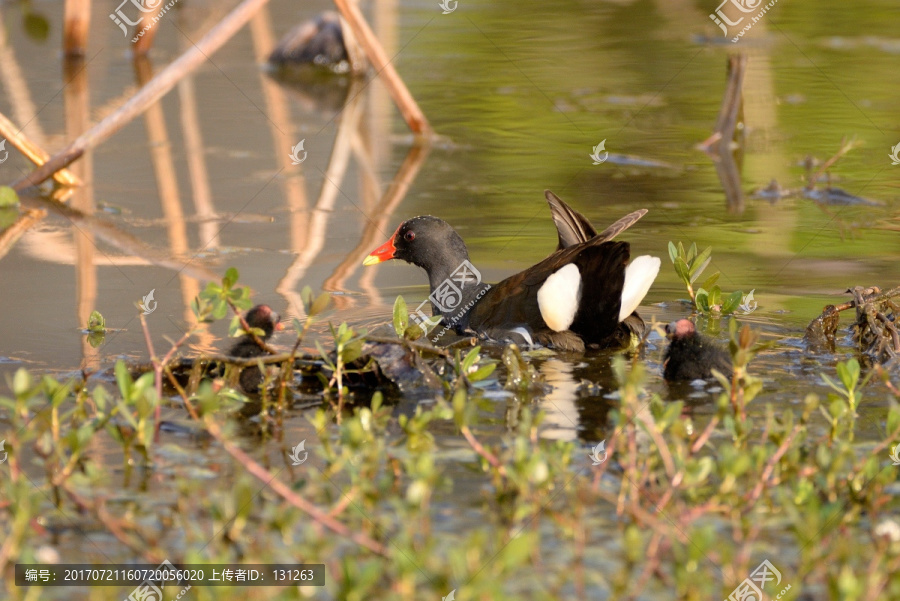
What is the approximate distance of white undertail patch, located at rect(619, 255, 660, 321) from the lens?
5.21 m

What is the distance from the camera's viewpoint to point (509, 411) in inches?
175

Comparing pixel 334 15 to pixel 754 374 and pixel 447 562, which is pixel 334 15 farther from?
pixel 447 562

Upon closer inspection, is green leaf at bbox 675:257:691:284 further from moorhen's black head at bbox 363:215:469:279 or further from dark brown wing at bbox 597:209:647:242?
moorhen's black head at bbox 363:215:469:279

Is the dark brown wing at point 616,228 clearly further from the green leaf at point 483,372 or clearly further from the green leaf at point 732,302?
the green leaf at point 483,372

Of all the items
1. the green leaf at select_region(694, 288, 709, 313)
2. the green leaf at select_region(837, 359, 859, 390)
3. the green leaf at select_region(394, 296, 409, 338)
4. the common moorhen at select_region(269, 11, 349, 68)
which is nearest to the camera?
the green leaf at select_region(837, 359, 859, 390)

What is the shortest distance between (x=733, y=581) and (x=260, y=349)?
2.41 m

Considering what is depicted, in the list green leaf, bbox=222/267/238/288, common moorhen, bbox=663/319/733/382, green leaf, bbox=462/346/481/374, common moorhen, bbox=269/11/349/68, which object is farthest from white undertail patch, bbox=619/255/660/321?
common moorhen, bbox=269/11/349/68

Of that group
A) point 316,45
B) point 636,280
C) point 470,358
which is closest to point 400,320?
point 470,358

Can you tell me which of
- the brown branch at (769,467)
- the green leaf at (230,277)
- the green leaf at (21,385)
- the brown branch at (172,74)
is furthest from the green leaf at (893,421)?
the brown branch at (172,74)

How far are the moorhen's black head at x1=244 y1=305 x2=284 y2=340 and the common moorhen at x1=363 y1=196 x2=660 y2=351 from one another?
3.87 feet

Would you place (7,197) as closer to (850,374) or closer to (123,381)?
(123,381)

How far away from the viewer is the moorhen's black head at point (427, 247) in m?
6.20

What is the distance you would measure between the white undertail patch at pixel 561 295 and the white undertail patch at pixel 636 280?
5cm

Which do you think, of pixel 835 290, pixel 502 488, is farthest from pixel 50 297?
pixel 835 290
